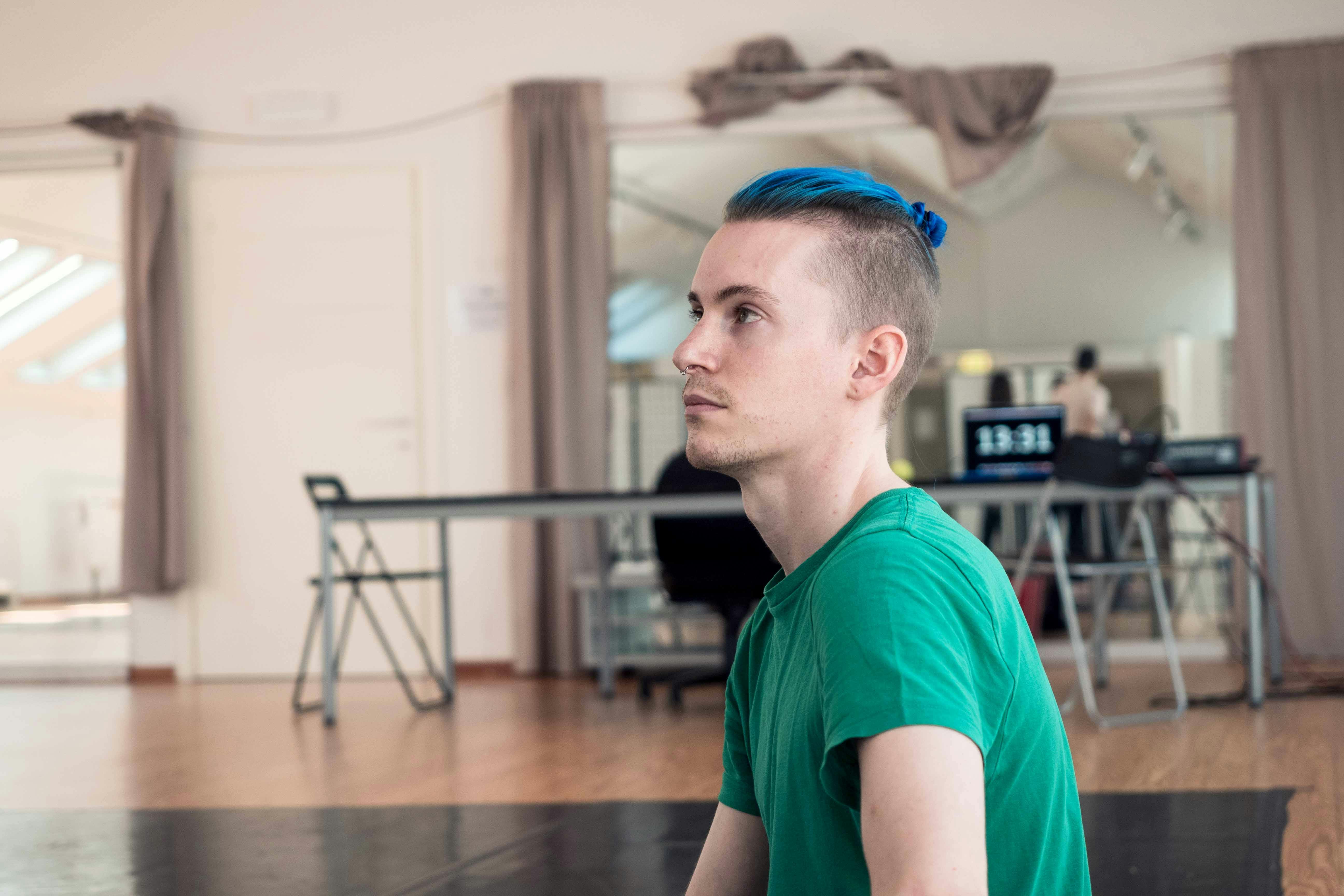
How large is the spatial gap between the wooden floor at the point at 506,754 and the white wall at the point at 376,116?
34.5 inches

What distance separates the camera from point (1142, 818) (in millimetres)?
2533

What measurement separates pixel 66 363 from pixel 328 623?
4.55m

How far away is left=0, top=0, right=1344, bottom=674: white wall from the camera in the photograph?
5.61 meters

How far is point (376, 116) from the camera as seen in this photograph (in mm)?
5730

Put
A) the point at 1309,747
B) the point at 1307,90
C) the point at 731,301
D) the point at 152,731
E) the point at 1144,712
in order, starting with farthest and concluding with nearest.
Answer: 1. the point at 1307,90
2. the point at 152,731
3. the point at 1144,712
4. the point at 1309,747
5. the point at 731,301

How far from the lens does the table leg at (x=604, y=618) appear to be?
4848 millimetres

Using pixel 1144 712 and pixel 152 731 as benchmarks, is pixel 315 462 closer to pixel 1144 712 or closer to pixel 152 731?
pixel 152 731

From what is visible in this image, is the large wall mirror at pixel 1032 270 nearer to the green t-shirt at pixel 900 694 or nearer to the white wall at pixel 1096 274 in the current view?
the white wall at pixel 1096 274

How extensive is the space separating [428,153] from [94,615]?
382 centimetres

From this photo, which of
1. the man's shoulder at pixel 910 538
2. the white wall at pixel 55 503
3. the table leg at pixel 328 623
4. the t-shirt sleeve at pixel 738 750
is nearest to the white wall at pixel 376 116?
the table leg at pixel 328 623

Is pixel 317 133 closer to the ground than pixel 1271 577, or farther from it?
farther from it

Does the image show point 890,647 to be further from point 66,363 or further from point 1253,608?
point 66,363

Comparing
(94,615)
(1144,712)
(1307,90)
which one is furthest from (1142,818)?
(94,615)

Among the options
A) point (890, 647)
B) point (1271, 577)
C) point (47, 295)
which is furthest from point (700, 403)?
point (47, 295)
